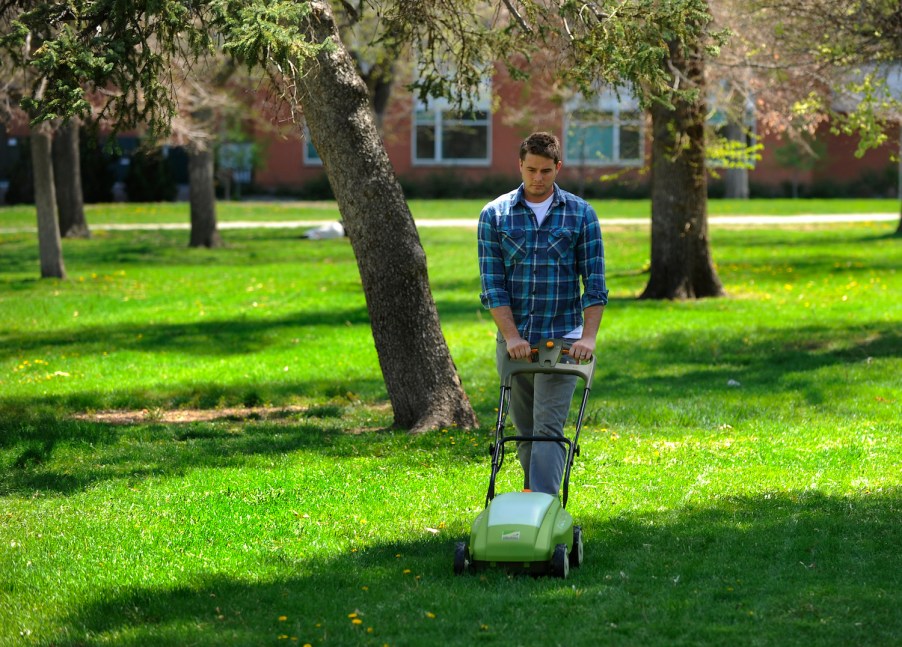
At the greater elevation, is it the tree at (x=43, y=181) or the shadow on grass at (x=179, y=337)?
the tree at (x=43, y=181)

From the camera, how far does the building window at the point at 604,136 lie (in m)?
20.0

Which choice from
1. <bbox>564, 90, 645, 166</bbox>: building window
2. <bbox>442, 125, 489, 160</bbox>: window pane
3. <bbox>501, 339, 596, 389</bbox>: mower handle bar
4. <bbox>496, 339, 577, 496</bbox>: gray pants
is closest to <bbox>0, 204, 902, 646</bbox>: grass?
<bbox>496, 339, 577, 496</bbox>: gray pants

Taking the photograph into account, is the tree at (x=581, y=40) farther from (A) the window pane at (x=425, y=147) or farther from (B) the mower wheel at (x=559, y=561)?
(A) the window pane at (x=425, y=147)

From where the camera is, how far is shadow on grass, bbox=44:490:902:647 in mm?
4785

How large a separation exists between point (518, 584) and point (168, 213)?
101ft

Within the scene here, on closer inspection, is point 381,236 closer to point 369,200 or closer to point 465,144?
point 369,200

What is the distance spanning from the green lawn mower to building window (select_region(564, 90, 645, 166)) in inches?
534

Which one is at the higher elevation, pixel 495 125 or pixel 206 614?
pixel 495 125

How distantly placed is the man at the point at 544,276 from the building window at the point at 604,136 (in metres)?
13.2

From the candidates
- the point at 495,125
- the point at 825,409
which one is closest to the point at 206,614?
the point at 825,409

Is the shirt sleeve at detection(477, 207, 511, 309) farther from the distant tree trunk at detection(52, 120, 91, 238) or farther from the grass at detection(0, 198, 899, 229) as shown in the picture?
the grass at detection(0, 198, 899, 229)

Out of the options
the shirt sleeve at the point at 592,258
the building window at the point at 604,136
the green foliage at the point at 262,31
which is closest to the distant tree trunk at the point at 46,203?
the building window at the point at 604,136

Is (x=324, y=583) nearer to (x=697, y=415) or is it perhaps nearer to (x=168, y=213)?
(x=697, y=415)

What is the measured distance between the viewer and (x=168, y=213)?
3472 centimetres
